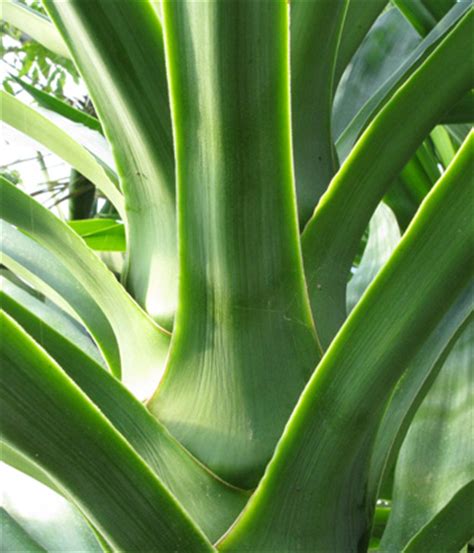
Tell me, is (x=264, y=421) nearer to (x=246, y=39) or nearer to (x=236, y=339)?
(x=236, y=339)

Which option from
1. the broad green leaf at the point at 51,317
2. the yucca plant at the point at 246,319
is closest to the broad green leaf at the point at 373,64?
the yucca plant at the point at 246,319

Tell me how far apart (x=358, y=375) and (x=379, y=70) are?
1.06ft

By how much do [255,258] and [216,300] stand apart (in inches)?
1.0

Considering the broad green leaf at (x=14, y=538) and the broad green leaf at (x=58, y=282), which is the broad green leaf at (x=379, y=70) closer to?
the broad green leaf at (x=58, y=282)

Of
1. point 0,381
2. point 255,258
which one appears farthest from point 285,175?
point 0,381

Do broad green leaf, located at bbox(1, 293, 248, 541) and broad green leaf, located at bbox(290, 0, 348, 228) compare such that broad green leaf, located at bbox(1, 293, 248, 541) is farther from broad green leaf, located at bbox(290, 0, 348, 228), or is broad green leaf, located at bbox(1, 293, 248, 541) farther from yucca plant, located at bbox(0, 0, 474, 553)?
broad green leaf, located at bbox(290, 0, 348, 228)

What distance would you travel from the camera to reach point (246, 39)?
1.02ft

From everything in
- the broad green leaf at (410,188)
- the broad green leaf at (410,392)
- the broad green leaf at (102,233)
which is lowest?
the broad green leaf at (410,392)

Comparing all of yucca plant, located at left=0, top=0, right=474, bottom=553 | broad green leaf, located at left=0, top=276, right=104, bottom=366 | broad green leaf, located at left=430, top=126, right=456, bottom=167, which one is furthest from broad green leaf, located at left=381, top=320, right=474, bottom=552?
broad green leaf, located at left=430, top=126, right=456, bottom=167

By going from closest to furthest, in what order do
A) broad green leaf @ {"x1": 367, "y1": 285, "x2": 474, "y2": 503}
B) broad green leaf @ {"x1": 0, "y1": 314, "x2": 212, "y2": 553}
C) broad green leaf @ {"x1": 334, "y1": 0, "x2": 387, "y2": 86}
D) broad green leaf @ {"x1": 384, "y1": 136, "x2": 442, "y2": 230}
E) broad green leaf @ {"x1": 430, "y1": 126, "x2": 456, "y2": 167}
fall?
broad green leaf @ {"x1": 0, "y1": 314, "x2": 212, "y2": 553} → broad green leaf @ {"x1": 367, "y1": 285, "x2": 474, "y2": 503} → broad green leaf @ {"x1": 334, "y1": 0, "x2": 387, "y2": 86} → broad green leaf @ {"x1": 384, "y1": 136, "x2": 442, "y2": 230} → broad green leaf @ {"x1": 430, "y1": 126, "x2": 456, "y2": 167}

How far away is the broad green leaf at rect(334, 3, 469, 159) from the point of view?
1.54ft

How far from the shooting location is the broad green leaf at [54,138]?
49 centimetres

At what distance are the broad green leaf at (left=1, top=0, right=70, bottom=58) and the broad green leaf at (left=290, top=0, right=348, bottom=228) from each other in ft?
0.95

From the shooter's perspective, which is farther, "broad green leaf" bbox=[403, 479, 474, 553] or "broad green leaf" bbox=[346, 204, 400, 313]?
"broad green leaf" bbox=[346, 204, 400, 313]
